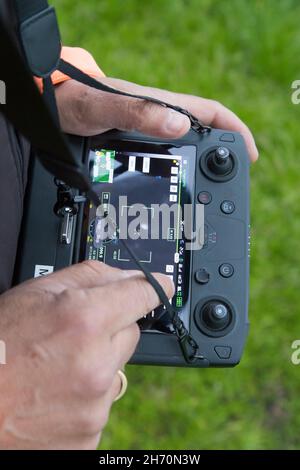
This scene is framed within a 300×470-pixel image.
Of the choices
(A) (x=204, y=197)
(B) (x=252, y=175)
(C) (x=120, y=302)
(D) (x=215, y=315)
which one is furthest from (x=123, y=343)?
(B) (x=252, y=175)

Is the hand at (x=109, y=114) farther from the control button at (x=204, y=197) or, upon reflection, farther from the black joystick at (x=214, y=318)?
the black joystick at (x=214, y=318)

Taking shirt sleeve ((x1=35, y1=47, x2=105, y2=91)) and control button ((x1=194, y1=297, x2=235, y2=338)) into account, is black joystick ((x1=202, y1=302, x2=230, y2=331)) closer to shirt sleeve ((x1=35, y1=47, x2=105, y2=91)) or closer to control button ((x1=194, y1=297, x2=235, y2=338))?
control button ((x1=194, y1=297, x2=235, y2=338))

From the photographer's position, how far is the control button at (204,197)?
931 mm

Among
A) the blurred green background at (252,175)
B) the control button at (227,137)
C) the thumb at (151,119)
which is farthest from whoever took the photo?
the blurred green background at (252,175)

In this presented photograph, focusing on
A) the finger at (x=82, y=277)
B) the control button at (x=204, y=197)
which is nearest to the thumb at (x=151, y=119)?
the control button at (x=204, y=197)

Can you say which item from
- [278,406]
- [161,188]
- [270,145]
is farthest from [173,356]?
[270,145]

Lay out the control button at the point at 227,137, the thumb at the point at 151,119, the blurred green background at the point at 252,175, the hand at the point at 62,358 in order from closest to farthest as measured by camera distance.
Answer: the hand at the point at 62,358 < the thumb at the point at 151,119 < the control button at the point at 227,137 < the blurred green background at the point at 252,175

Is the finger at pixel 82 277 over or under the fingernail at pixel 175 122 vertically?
under

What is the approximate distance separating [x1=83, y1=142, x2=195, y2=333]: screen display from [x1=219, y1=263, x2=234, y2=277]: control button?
0.05 metres

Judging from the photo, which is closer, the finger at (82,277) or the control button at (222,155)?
the finger at (82,277)

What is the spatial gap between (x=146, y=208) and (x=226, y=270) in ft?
0.49

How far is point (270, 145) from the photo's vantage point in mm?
1566

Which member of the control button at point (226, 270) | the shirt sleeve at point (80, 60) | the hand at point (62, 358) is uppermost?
the shirt sleeve at point (80, 60)

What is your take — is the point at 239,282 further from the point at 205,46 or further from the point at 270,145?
the point at 205,46
